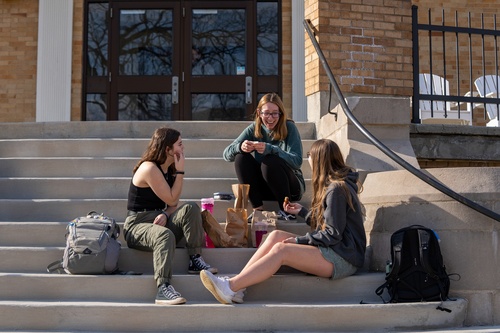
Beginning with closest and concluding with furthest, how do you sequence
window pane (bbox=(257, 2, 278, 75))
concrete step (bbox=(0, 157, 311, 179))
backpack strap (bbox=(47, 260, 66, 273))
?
backpack strap (bbox=(47, 260, 66, 273))
concrete step (bbox=(0, 157, 311, 179))
window pane (bbox=(257, 2, 278, 75))

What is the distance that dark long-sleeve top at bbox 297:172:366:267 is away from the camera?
14.2 feet

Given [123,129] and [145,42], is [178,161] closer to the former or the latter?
[123,129]

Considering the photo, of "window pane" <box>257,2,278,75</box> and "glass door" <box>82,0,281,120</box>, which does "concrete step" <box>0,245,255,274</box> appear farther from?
"window pane" <box>257,2,278,75</box>

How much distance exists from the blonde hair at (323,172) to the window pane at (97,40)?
6.10 metres

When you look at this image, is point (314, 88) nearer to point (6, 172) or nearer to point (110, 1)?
point (6, 172)

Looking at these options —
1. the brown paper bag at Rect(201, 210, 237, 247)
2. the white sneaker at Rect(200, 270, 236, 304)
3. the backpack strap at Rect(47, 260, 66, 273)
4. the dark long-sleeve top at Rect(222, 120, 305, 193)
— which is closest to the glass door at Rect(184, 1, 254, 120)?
the dark long-sleeve top at Rect(222, 120, 305, 193)

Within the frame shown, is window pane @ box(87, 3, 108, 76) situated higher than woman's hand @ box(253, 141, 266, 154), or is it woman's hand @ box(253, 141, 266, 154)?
window pane @ box(87, 3, 108, 76)

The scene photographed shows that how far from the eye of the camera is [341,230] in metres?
4.33

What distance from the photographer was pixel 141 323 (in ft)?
13.5

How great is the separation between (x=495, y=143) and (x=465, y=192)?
2620 millimetres

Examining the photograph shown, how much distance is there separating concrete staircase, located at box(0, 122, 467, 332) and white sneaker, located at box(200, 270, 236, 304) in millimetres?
62

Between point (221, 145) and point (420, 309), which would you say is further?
point (221, 145)

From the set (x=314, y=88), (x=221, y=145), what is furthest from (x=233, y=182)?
(x=314, y=88)

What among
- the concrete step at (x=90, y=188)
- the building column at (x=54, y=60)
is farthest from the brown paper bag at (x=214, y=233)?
the building column at (x=54, y=60)
